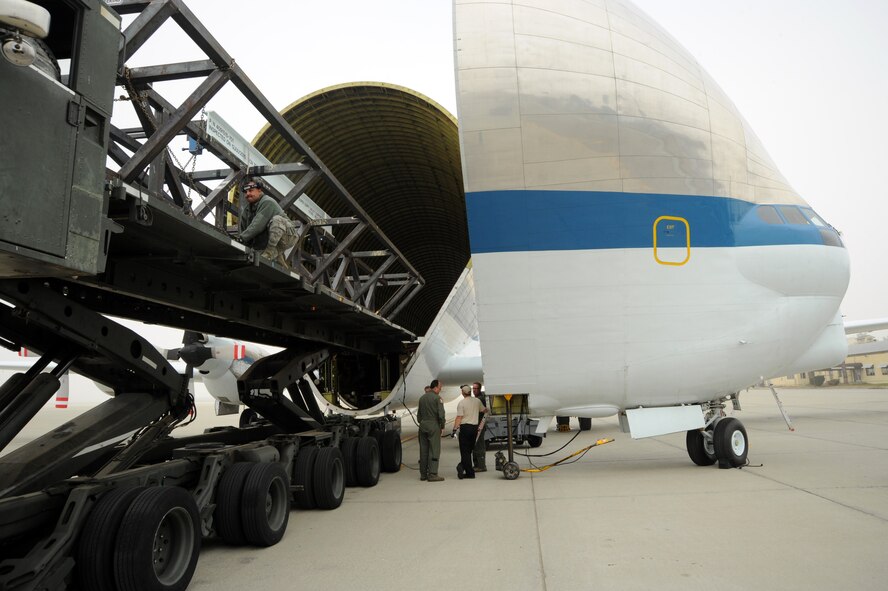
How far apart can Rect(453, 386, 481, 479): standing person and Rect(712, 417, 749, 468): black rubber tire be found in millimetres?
3769

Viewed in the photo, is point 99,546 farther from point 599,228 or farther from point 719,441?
point 719,441

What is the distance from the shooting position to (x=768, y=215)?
29.5 ft

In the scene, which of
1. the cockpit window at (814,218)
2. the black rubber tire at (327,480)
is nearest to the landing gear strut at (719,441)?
the cockpit window at (814,218)

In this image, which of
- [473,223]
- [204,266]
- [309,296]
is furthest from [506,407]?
[204,266]

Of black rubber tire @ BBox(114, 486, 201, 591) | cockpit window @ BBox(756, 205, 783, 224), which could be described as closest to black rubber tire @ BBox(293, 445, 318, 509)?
black rubber tire @ BBox(114, 486, 201, 591)

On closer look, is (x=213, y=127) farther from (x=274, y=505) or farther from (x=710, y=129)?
(x=710, y=129)

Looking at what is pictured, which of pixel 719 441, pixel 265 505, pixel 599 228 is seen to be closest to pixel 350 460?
pixel 265 505

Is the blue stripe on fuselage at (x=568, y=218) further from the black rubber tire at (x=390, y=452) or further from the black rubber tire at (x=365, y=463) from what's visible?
the black rubber tire at (x=390, y=452)

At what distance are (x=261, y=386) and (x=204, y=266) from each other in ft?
10.8

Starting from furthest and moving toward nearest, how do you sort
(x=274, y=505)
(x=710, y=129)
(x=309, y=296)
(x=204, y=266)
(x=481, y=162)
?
(x=710, y=129), (x=481, y=162), (x=309, y=296), (x=274, y=505), (x=204, y=266)

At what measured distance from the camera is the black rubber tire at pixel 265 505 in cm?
535

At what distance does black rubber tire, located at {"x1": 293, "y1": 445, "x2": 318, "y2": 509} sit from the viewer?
7.13 m

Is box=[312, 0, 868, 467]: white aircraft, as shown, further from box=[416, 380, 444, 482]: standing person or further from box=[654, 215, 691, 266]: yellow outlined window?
box=[416, 380, 444, 482]: standing person

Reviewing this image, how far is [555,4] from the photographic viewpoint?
28.0 ft
